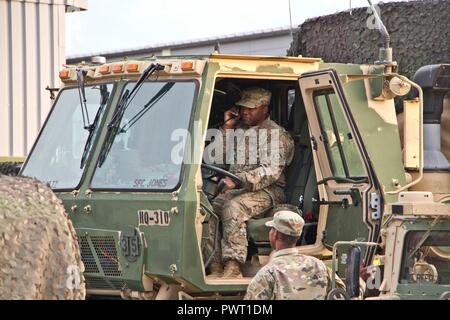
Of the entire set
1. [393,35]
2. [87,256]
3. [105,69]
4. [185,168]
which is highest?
[393,35]

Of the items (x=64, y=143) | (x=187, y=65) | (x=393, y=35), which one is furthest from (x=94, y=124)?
(x=393, y=35)

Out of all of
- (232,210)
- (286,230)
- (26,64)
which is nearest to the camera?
(286,230)

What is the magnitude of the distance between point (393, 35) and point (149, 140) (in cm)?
270

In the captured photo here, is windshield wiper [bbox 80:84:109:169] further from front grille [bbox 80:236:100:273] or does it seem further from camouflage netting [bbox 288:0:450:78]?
camouflage netting [bbox 288:0:450:78]

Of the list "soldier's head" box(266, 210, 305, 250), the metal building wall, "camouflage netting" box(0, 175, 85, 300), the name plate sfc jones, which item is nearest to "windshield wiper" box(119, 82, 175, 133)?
the name plate sfc jones

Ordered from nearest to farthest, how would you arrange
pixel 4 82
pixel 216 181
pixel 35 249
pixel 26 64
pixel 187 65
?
pixel 35 249, pixel 187 65, pixel 216 181, pixel 4 82, pixel 26 64

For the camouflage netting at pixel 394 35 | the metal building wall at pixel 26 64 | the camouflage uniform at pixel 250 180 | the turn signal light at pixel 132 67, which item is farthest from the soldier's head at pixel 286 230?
the metal building wall at pixel 26 64

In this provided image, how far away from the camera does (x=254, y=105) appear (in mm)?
9156

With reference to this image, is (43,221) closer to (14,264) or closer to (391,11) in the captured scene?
(14,264)

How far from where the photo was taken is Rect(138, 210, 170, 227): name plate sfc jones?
8203 millimetres

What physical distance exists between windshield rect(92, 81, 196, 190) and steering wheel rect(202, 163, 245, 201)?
1.41 feet

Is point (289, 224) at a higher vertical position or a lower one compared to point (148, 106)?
lower

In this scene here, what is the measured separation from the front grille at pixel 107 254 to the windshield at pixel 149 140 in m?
0.37

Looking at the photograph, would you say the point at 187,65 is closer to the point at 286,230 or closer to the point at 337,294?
the point at 286,230
